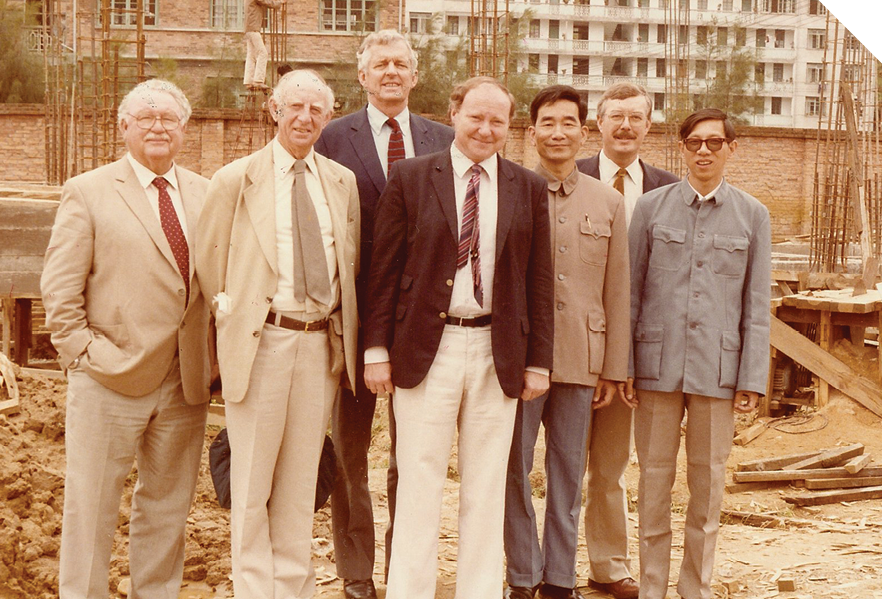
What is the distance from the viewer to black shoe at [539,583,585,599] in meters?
4.21

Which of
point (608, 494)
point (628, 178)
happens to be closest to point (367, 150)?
point (628, 178)

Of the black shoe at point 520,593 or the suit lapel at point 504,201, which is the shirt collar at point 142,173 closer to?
the suit lapel at point 504,201

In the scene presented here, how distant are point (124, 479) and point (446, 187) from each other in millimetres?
1604

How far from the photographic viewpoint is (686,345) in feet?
13.4

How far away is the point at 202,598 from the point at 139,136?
2177 millimetres

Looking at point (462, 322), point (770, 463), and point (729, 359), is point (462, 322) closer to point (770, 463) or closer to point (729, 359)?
point (729, 359)

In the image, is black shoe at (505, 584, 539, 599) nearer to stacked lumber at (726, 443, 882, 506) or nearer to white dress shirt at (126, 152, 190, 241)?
white dress shirt at (126, 152, 190, 241)

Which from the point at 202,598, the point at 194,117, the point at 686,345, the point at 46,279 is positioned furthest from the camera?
the point at 194,117

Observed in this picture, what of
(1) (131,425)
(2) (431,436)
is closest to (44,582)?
(1) (131,425)

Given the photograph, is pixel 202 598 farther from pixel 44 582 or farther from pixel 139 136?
pixel 139 136

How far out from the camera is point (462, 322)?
3.59m

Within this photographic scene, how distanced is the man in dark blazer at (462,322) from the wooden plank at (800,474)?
4.90 m

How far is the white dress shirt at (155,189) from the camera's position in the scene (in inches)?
147

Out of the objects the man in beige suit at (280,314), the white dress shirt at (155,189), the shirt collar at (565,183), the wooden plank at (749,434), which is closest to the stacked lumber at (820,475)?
the wooden plank at (749,434)
